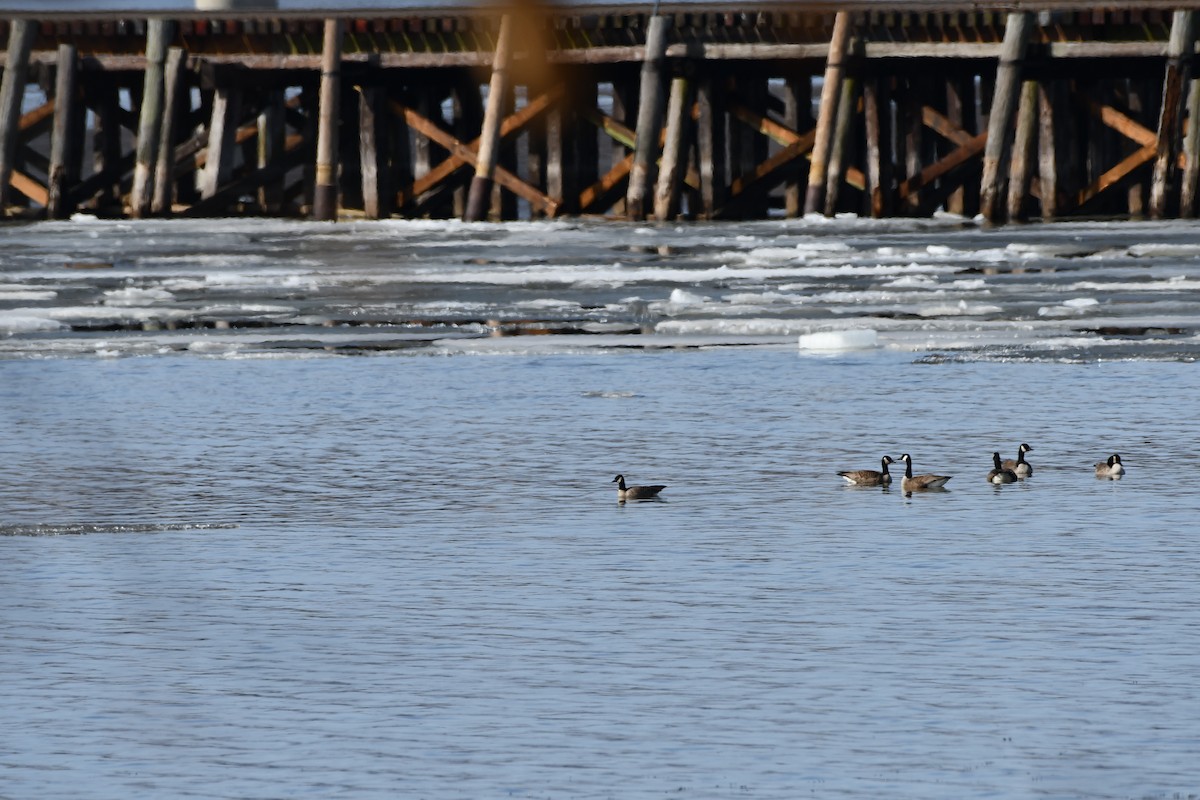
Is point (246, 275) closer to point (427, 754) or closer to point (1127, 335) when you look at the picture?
point (1127, 335)

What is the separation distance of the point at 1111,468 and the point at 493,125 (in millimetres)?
19182

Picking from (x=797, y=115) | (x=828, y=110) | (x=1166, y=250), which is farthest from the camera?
(x=797, y=115)

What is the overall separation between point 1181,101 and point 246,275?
1030 centimetres

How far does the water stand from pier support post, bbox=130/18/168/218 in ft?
40.6

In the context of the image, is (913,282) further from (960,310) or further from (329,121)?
(329,121)

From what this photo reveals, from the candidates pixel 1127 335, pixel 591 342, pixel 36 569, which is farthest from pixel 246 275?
pixel 36 569

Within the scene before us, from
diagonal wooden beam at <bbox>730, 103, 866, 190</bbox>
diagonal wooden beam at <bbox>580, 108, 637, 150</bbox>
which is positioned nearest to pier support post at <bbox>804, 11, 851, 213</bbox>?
diagonal wooden beam at <bbox>730, 103, 866, 190</bbox>

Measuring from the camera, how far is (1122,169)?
27391 millimetres

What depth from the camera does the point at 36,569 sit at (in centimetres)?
863

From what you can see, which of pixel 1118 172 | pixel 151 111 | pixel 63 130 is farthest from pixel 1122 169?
pixel 63 130

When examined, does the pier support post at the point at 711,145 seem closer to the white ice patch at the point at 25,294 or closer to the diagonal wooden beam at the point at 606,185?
the diagonal wooden beam at the point at 606,185

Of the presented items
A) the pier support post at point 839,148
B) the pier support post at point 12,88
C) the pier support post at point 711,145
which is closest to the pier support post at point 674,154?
the pier support post at point 711,145

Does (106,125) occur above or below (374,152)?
above

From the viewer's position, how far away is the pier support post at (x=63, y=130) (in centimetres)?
3119
